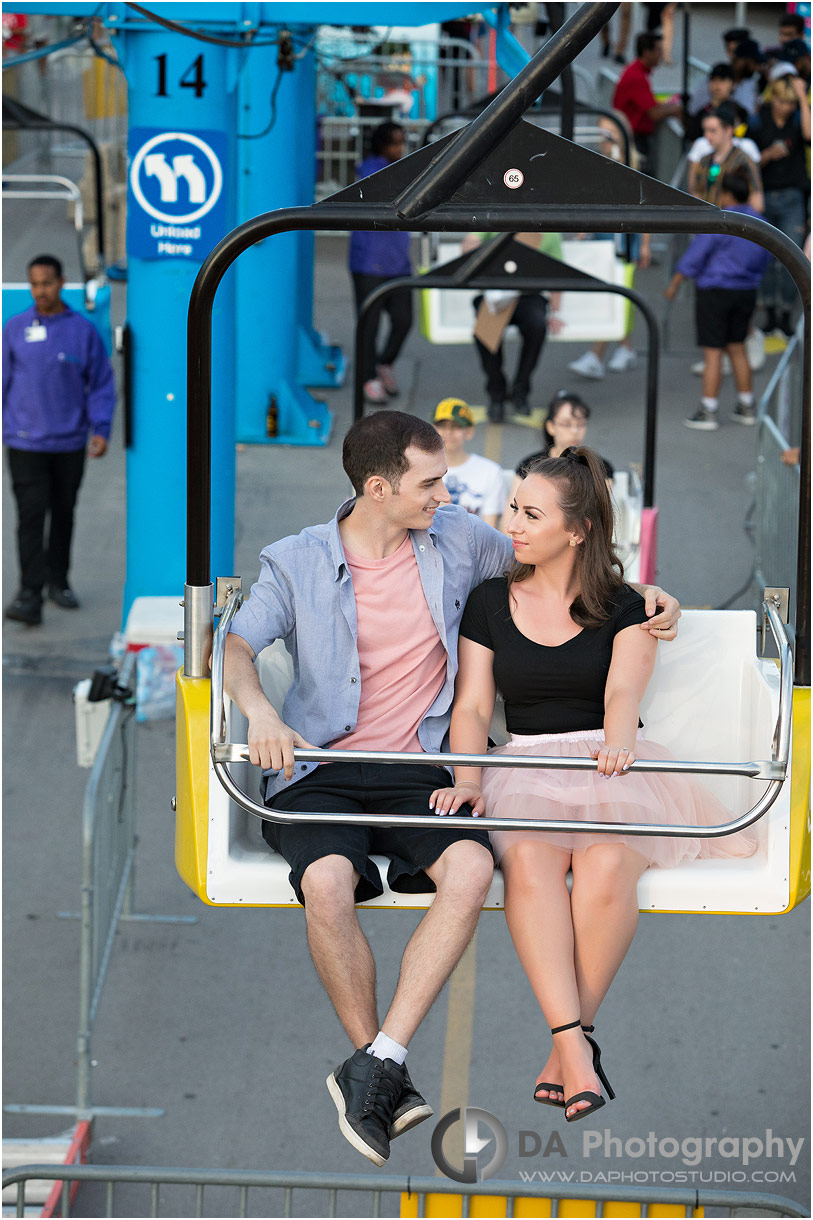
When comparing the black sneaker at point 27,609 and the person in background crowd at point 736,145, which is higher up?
the person in background crowd at point 736,145

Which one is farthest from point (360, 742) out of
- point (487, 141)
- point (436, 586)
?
point (487, 141)

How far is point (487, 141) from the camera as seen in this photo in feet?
10.5

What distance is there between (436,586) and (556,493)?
35 cm

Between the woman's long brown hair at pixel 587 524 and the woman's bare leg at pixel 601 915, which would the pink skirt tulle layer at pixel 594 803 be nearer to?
the woman's bare leg at pixel 601 915

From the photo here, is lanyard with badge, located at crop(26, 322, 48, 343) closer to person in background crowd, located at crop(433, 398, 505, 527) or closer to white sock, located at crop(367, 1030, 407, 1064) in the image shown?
person in background crowd, located at crop(433, 398, 505, 527)

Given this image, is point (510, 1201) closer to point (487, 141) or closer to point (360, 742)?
point (360, 742)

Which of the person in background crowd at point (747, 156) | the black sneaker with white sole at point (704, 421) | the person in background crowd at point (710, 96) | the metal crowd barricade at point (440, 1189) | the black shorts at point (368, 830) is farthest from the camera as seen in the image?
the person in background crowd at point (710, 96)

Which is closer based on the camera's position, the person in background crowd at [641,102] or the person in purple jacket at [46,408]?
the person in purple jacket at [46,408]

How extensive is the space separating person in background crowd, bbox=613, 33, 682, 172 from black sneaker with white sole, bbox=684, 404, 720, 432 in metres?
4.40

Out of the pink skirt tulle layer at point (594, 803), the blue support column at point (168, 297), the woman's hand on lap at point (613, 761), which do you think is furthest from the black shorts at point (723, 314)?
the woman's hand on lap at point (613, 761)

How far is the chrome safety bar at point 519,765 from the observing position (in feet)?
10.2

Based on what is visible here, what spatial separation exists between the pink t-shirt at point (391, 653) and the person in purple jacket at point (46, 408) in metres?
4.76

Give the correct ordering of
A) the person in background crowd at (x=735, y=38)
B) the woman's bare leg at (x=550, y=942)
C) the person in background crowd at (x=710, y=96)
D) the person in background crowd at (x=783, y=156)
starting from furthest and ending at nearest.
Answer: the person in background crowd at (x=735, y=38)
the person in background crowd at (x=710, y=96)
the person in background crowd at (x=783, y=156)
the woman's bare leg at (x=550, y=942)

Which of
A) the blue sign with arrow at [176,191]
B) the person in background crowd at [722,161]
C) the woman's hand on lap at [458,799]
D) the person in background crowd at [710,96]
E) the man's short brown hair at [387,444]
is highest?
the person in background crowd at [710,96]
